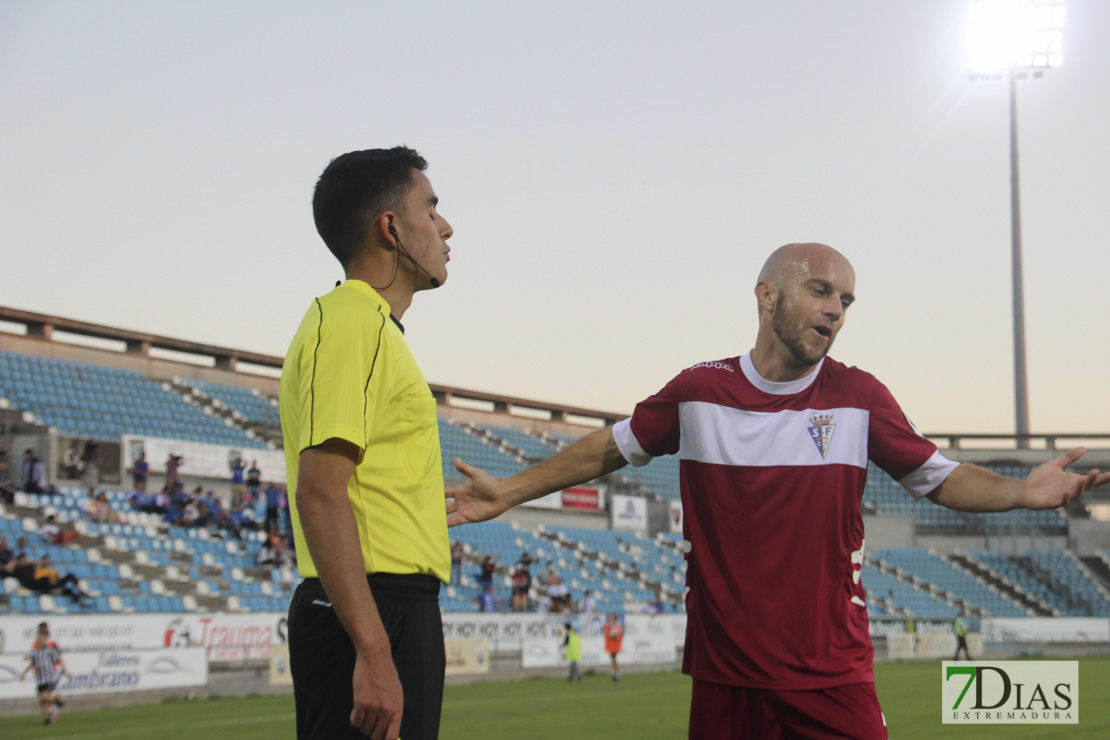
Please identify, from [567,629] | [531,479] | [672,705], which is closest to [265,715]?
[672,705]

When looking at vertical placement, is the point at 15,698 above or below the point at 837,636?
below

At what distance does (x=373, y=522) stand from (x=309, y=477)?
24cm

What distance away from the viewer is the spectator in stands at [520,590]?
94.7ft

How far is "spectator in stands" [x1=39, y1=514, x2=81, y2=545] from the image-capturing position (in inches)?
877

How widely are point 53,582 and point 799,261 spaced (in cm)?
1963

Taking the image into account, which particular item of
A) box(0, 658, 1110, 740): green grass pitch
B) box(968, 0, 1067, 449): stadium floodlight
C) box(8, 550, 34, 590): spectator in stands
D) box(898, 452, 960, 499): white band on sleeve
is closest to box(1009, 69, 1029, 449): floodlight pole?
box(968, 0, 1067, 449): stadium floodlight

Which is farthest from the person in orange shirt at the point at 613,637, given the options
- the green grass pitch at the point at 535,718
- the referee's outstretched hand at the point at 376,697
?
the referee's outstretched hand at the point at 376,697

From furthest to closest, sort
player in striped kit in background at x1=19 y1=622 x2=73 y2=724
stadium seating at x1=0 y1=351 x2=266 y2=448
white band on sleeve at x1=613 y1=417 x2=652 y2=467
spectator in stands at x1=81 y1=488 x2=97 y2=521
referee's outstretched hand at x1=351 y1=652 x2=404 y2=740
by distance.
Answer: stadium seating at x1=0 y1=351 x2=266 y2=448, spectator in stands at x1=81 y1=488 x2=97 y2=521, player in striped kit in background at x1=19 y1=622 x2=73 y2=724, white band on sleeve at x1=613 y1=417 x2=652 y2=467, referee's outstretched hand at x1=351 y1=652 x2=404 y2=740

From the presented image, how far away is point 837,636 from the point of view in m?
4.17

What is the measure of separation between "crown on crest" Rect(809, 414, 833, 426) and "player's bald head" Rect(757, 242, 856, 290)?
1.75 ft

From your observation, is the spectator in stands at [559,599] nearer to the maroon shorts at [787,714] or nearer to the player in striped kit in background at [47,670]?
the player in striped kit in background at [47,670]

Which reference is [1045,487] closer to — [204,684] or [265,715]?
[265,715]

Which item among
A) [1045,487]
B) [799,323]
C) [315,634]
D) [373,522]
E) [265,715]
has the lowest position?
[265,715]

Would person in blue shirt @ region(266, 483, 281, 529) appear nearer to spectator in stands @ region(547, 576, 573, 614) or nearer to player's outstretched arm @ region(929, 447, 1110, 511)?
spectator in stands @ region(547, 576, 573, 614)
